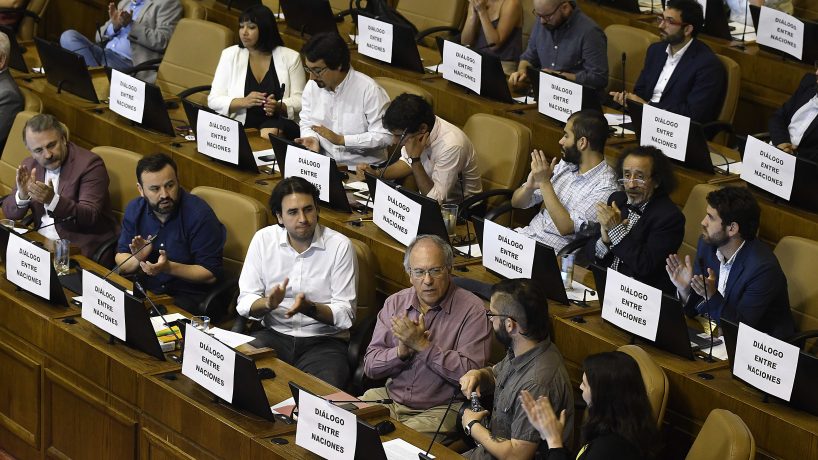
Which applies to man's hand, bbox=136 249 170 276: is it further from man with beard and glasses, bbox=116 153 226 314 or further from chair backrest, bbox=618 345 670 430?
chair backrest, bbox=618 345 670 430

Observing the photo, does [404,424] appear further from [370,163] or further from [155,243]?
[370,163]

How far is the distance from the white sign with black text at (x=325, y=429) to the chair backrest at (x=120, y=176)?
214 centimetres

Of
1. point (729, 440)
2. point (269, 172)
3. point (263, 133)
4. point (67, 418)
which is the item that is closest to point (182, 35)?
point (263, 133)

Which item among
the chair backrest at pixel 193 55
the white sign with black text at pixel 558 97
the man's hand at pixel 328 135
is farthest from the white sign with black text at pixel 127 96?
the white sign with black text at pixel 558 97

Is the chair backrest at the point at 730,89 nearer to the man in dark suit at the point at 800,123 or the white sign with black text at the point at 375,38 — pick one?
the man in dark suit at the point at 800,123

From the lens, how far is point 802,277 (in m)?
4.59

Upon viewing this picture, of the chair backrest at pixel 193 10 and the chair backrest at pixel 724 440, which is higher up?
the chair backrest at pixel 724 440

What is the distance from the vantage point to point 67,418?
4398mm

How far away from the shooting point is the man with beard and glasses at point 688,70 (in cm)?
605

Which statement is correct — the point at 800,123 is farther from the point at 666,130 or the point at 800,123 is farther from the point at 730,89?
the point at 666,130

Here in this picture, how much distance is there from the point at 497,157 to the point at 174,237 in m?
1.44

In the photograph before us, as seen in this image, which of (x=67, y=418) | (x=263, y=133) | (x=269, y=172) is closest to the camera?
(x=67, y=418)

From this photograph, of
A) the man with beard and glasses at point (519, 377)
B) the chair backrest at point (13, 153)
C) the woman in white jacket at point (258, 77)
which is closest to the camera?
the man with beard and glasses at point (519, 377)

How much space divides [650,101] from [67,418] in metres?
3.16
